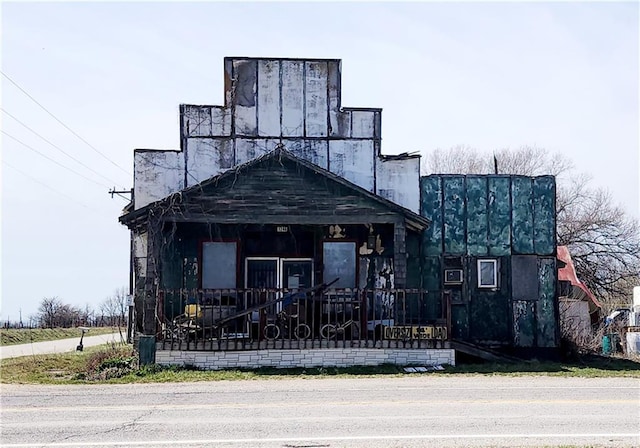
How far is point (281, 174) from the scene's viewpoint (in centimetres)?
2092

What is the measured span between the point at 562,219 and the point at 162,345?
96.8 ft

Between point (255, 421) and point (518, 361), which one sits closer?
point (255, 421)

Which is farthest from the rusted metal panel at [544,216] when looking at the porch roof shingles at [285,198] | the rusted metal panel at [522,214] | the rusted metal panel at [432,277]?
the porch roof shingles at [285,198]

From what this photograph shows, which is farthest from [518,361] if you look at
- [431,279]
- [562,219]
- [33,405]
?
[562,219]

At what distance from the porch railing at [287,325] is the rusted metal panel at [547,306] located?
339 cm

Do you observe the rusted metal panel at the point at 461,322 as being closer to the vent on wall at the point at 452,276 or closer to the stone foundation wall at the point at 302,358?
the vent on wall at the point at 452,276

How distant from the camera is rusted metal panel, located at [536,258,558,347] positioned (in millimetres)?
23469

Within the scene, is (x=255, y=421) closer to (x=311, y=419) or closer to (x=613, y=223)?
Answer: (x=311, y=419)

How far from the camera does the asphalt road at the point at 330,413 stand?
33.9 feet

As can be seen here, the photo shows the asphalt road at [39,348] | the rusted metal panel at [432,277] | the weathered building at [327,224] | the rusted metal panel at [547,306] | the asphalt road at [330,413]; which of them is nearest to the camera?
the asphalt road at [330,413]

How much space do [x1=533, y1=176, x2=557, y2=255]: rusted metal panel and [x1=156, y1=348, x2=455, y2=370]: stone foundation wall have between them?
544 cm

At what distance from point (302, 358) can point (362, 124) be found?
7.13 metres

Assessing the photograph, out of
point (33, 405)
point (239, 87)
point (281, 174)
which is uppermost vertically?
point (239, 87)

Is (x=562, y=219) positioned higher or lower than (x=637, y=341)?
higher
